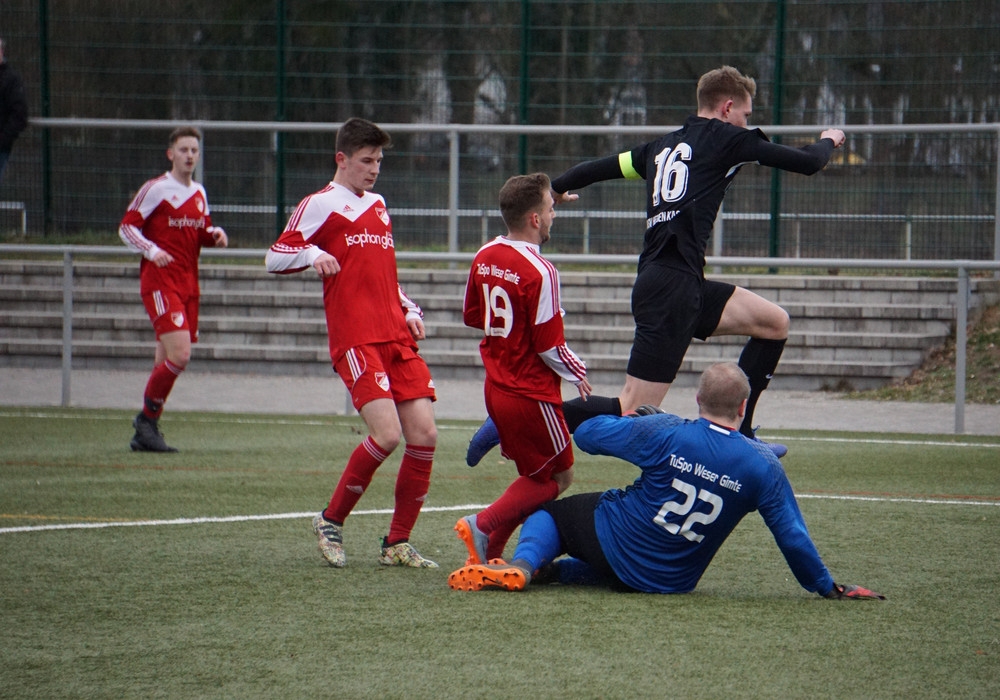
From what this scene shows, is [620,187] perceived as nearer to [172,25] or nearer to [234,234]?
[234,234]

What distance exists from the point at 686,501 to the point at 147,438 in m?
5.13

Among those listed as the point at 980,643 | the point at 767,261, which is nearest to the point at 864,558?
the point at 980,643

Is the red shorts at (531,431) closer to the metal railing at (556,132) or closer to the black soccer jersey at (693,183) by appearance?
the black soccer jersey at (693,183)

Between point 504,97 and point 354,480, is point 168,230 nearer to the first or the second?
point 354,480

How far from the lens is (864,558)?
5.09 metres

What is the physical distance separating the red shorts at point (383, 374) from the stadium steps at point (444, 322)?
23.7ft

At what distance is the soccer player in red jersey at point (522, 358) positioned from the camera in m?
4.63

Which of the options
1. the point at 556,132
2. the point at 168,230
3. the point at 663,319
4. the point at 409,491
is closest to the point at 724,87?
the point at 663,319

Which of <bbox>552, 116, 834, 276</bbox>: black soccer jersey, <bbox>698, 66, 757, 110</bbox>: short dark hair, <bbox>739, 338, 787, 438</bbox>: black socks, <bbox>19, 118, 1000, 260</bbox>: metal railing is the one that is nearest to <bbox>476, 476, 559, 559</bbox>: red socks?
<bbox>552, 116, 834, 276</bbox>: black soccer jersey

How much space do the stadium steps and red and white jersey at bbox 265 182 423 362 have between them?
726cm

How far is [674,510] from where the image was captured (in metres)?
4.24

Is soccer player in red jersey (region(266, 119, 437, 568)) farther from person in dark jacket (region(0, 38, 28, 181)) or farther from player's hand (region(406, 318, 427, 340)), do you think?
person in dark jacket (region(0, 38, 28, 181))

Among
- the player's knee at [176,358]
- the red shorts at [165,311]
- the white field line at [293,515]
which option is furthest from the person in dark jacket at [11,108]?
the white field line at [293,515]

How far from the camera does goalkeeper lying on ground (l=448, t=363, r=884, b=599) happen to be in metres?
4.20
